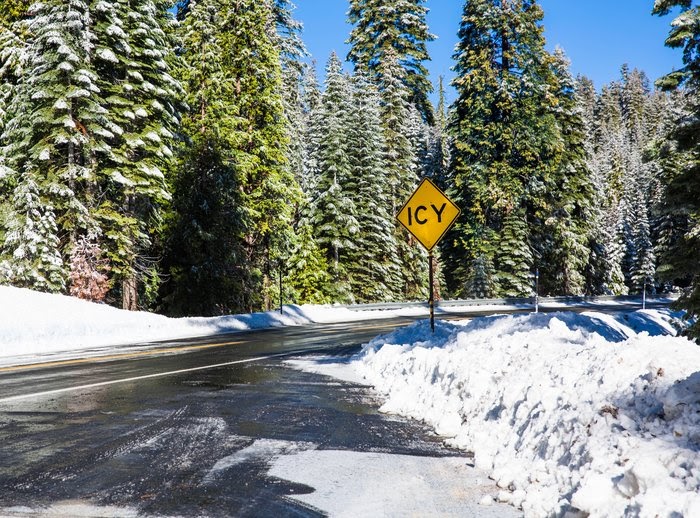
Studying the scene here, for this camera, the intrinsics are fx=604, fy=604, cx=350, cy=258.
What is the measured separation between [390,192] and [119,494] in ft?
137

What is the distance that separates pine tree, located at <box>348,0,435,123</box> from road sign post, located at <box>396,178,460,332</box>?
44205mm

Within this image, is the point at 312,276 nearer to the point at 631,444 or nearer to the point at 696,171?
the point at 696,171

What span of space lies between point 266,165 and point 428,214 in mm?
19704

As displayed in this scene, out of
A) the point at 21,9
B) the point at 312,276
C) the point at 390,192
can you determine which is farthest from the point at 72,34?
the point at 390,192

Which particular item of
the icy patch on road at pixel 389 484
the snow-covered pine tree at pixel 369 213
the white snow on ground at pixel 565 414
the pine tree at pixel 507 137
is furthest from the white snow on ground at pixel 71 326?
the pine tree at pixel 507 137

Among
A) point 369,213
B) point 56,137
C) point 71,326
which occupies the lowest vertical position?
point 71,326

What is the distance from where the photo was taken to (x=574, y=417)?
14.2 ft

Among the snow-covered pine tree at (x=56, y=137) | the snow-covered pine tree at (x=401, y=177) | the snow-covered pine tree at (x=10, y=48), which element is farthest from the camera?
the snow-covered pine tree at (x=401, y=177)

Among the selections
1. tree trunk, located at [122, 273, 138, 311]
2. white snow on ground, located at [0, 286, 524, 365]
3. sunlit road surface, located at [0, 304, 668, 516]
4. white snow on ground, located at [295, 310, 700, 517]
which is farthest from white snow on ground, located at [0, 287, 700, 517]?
tree trunk, located at [122, 273, 138, 311]

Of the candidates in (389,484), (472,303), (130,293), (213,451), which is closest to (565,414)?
(389,484)

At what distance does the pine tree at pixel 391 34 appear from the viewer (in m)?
55.1

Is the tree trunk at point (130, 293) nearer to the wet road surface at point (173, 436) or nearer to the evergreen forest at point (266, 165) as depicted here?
the evergreen forest at point (266, 165)

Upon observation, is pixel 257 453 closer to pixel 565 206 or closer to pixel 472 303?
pixel 472 303

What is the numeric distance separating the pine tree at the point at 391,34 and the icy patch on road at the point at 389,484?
52.2 meters
